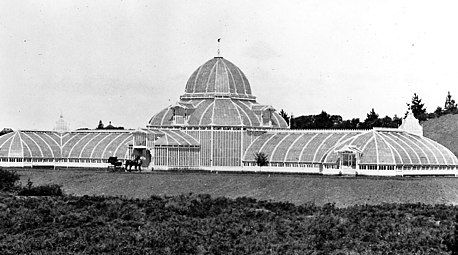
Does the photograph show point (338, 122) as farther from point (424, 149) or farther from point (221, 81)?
point (424, 149)

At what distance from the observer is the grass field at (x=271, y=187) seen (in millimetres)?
71500

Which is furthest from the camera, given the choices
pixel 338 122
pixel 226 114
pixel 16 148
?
pixel 338 122

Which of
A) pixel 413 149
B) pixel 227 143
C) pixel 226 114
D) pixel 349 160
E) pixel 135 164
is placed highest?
pixel 226 114

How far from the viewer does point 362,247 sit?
49406 millimetres

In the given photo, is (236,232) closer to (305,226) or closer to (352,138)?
(305,226)

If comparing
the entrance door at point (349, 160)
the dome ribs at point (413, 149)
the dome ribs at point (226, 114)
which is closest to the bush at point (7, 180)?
the dome ribs at point (226, 114)

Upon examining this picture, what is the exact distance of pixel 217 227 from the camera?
183 ft

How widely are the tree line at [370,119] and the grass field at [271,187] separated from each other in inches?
1740

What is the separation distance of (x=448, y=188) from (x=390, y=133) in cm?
2075

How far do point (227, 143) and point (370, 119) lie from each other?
50.2 meters

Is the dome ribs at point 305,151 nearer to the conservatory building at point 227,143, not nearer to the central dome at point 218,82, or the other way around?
the conservatory building at point 227,143

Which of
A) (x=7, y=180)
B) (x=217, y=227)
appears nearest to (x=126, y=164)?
(x=7, y=180)

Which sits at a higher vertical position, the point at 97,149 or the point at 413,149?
the point at 97,149

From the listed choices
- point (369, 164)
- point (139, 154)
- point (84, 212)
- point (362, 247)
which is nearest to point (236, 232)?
point (362, 247)
